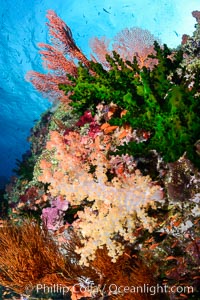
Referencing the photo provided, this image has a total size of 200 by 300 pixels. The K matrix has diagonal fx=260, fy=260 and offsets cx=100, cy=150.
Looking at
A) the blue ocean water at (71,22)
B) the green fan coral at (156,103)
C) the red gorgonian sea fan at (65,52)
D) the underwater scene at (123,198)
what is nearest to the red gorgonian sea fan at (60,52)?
the red gorgonian sea fan at (65,52)

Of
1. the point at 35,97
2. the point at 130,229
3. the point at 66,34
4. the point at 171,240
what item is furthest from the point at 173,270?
the point at 35,97

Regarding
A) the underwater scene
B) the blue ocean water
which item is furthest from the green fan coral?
the blue ocean water

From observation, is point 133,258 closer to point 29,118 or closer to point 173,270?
point 173,270

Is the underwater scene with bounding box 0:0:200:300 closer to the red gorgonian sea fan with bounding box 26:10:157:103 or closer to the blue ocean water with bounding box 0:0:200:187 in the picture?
the red gorgonian sea fan with bounding box 26:10:157:103

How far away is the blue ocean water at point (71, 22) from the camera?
2141 cm

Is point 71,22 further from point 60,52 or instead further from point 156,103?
point 156,103

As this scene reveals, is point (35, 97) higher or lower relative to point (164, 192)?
higher

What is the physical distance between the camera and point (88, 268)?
3.89 metres

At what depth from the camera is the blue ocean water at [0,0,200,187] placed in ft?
70.2

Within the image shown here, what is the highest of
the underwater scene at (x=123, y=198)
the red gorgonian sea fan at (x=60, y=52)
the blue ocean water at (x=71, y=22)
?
the blue ocean water at (x=71, y=22)

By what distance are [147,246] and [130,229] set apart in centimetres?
53

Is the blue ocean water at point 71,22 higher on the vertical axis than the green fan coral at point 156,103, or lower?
higher

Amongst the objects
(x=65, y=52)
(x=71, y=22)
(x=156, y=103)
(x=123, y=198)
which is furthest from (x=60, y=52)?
(x=71, y=22)

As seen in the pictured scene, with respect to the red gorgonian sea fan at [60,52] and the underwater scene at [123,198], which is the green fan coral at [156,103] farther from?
the red gorgonian sea fan at [60,52]
